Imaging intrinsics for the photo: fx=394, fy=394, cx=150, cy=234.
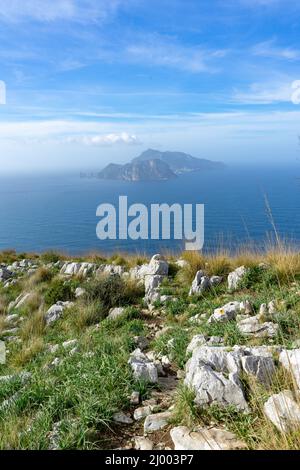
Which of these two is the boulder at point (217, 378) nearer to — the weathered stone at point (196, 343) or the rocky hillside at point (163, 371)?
the rocky hillside at point (163, 371)

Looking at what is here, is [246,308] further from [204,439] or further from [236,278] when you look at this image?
[204,439]

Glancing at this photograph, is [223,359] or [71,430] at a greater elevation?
[223,359]

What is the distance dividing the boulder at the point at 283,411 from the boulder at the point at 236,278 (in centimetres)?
526

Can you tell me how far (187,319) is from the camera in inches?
295

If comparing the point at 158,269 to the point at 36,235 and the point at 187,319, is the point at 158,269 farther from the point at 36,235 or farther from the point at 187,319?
the point at 36,235

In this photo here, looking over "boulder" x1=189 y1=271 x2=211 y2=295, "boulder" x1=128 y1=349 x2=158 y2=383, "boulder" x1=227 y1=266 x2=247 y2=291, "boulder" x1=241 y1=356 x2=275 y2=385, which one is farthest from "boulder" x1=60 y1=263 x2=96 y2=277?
"boulder" x1=241 y1=356 x2=275 y2=385

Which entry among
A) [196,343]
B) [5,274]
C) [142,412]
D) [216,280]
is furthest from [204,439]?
[5,274]

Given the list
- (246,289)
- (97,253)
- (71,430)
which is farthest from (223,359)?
(97,253)

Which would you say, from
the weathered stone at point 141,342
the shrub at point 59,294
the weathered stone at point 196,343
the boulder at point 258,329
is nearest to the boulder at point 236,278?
the weathered stone at point 141,342

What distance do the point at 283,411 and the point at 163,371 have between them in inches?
75.9

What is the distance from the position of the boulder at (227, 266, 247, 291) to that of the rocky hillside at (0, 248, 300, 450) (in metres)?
0.02

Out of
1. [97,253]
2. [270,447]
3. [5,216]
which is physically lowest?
[5,216]

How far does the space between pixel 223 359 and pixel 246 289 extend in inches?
184
